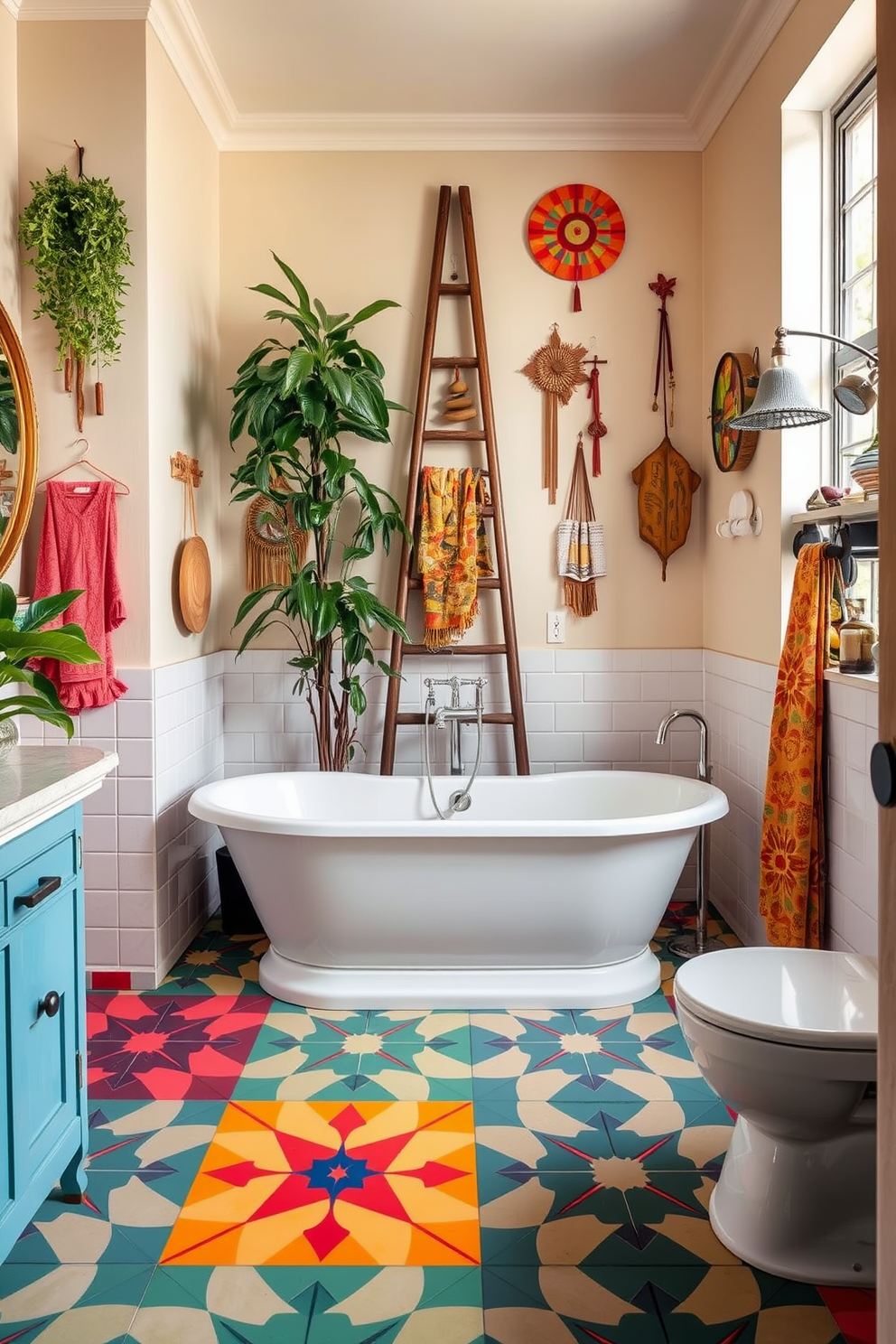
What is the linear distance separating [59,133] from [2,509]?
3.87 feet

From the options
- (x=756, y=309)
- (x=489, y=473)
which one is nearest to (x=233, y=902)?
(x=489, y=473)

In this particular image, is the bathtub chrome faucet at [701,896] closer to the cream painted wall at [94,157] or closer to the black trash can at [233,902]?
the black trash can at [233,902]

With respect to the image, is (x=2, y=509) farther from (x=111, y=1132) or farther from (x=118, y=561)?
(x=111, y=1132)

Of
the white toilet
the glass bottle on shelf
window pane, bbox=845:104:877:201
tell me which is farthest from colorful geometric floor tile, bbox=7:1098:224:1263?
window pane, bbox=845:104:877:201

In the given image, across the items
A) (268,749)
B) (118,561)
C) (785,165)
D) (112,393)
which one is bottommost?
(268,749)

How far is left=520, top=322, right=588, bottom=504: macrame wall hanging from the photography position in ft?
12.4

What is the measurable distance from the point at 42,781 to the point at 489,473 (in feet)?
7.65

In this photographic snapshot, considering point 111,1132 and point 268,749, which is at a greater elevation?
point 268,749

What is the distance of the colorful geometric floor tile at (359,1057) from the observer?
2416mm

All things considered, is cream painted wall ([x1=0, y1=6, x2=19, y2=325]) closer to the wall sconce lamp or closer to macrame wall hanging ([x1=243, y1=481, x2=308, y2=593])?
macrame wall hanging ([x1=243, y1=481, x2=308, y2=593])

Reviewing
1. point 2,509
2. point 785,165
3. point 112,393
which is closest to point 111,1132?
point 2,509

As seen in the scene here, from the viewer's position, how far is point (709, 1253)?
1810mm

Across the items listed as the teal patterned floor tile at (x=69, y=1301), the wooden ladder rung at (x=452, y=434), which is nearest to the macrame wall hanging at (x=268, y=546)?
the wooden ladder rung at (x=452, y=434)

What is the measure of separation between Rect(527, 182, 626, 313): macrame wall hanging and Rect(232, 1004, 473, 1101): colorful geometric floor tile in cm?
271
